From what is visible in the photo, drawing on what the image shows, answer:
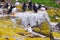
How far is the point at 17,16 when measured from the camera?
1758 cm

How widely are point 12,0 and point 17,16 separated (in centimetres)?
2157

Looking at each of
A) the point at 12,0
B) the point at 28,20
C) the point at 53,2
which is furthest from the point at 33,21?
the point at 53,2

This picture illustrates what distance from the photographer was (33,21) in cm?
1708

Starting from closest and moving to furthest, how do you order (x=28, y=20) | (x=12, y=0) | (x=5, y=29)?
(x=5, y=29), (x=28, y=20), (x=12, y=0)

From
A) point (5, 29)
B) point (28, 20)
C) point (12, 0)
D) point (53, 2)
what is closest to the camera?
point (5, 29)

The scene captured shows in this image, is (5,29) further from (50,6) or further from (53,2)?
(53,2)

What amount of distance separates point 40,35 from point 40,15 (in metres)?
2.04

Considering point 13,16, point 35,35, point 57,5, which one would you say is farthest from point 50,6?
point 35,35

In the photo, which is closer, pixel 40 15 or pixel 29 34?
pixel 29 34

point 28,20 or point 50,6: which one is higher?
point 28,20

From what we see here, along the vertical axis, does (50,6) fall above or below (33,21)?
below

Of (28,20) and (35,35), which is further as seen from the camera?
(28,20)

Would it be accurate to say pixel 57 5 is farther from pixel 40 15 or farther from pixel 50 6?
pixel 40 15

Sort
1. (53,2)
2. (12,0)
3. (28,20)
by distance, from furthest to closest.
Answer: (53,2)
(12,0)
(28,20)
